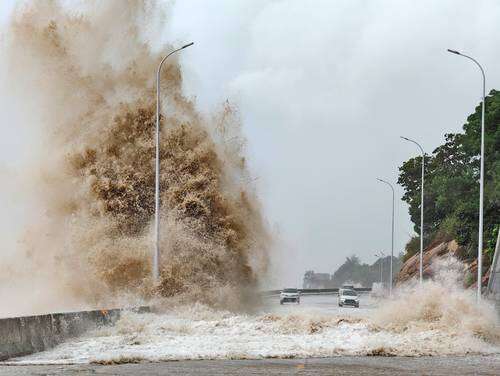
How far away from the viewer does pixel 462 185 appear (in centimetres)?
6656

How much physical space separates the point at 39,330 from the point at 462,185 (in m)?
52.2

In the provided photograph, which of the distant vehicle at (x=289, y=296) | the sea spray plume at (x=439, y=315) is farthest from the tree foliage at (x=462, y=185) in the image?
the sea spray plume at (x=439, y=315)

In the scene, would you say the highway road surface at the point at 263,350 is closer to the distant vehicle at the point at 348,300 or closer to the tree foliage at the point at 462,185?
the tree foliage at the point at 462,185

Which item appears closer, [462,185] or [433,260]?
[462,185]

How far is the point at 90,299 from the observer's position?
31.2 meters

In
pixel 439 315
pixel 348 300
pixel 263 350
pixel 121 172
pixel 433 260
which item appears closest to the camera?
pixel 263 350

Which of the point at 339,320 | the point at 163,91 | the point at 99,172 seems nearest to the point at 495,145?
the point at 163,91

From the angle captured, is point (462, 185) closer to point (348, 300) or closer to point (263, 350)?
point (348, 300)

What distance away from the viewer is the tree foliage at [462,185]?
5619cm

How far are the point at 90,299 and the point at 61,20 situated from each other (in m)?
10.9

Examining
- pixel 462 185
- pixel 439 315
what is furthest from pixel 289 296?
pixel 439 315

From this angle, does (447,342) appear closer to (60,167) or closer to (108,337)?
(108,337)

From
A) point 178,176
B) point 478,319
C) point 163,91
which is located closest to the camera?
point 478,319

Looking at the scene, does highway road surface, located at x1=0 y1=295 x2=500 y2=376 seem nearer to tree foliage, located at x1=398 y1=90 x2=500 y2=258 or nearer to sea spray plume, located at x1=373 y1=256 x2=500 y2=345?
sea spray plume, located at x1=373 y1=256 x2=500 y2=345
